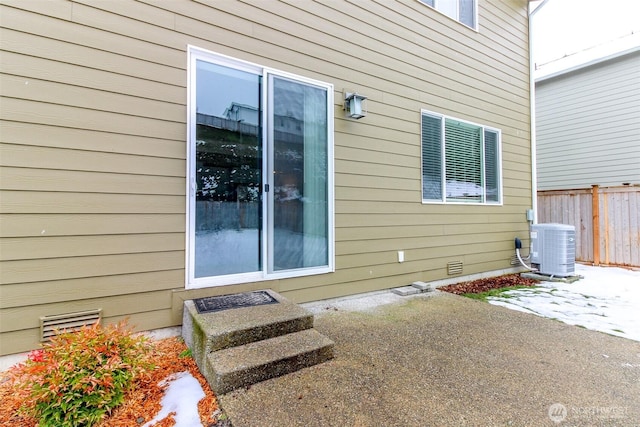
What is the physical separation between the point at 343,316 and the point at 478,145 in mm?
3858

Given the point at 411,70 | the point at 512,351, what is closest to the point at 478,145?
the point at 411,70

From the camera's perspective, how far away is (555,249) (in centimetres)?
507

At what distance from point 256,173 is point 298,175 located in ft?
1.62

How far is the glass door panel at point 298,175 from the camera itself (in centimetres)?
311

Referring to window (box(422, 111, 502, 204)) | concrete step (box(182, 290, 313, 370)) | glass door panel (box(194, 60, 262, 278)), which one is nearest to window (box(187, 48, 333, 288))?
glass door panel (box(194, 60, 262, 278))

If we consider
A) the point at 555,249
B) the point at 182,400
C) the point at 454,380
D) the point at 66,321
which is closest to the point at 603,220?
the point at 555,249

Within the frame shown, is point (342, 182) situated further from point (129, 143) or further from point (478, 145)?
point (478, 145)

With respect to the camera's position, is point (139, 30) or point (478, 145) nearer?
point (139, 30)

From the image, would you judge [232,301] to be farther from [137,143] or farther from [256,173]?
[137,143]

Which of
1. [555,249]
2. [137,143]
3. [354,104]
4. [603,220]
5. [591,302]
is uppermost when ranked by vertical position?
[354,104]

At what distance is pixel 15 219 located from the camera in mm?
2039

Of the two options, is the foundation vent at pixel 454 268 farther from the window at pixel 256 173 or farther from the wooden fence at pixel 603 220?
the wooden fence at pixel 603 220

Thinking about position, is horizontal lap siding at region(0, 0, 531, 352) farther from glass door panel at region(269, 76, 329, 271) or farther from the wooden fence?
the wooden fence

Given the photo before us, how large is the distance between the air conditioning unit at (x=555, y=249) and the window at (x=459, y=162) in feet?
3.03
